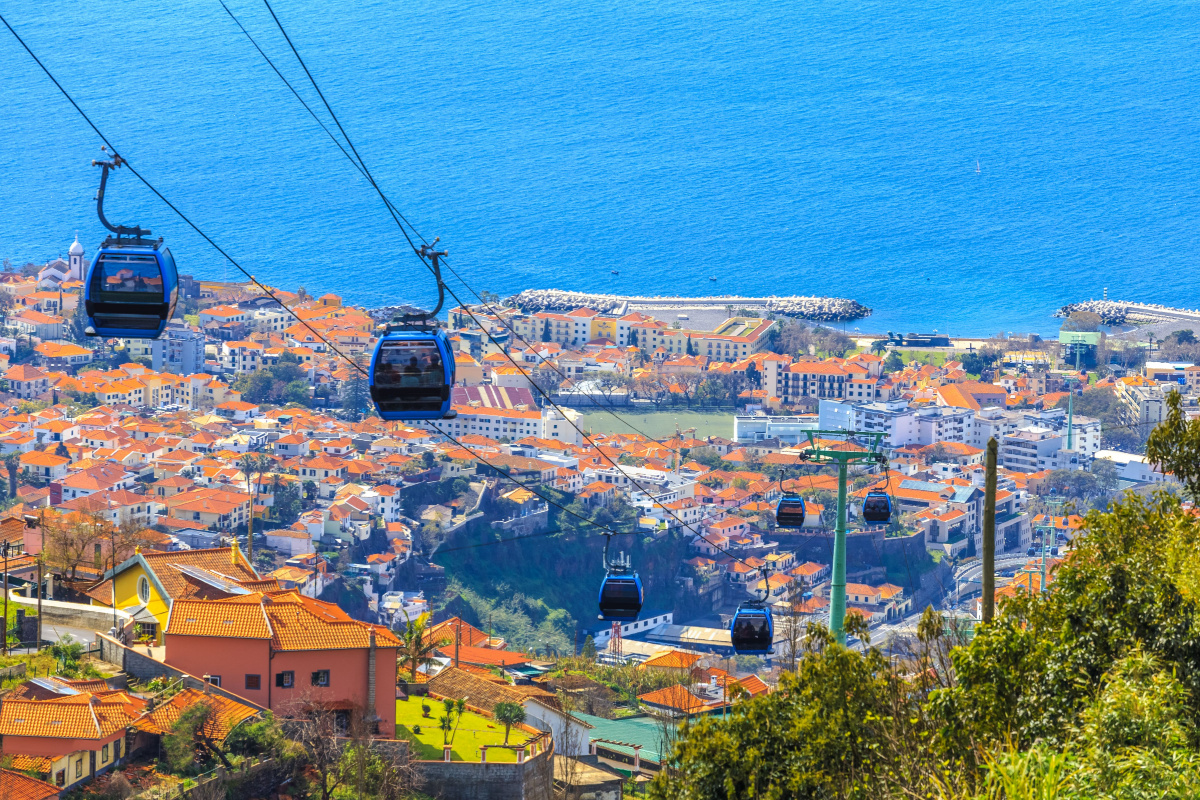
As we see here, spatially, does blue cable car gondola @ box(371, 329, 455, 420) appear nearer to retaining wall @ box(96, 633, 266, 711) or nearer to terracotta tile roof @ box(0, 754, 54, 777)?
terracotta tile roof @ box(0, 754, 54, 777)

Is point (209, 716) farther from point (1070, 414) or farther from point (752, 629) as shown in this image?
point (1070, 414)

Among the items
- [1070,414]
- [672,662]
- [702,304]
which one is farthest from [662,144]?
[672,662]

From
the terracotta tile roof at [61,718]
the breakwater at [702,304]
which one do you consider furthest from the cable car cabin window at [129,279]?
the breakwater at [702,304]

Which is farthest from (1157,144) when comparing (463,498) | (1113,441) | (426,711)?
(426,711)

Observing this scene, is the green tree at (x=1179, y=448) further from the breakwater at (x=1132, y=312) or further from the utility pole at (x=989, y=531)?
the breakwater at (x=1132, y=312)

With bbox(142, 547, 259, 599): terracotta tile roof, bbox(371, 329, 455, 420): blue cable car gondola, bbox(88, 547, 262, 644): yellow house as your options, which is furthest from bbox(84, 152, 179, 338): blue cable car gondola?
bbox(142, 547, 259, 599): terracotta tile roof

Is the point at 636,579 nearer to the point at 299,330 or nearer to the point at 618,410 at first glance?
the point at 618,410
